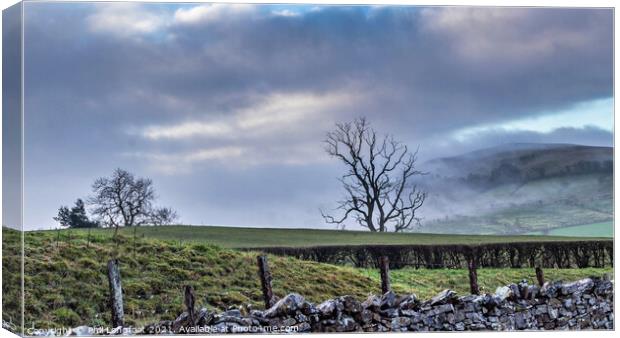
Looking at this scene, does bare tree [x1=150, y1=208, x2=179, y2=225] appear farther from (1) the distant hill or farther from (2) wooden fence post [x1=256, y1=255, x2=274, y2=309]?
(1) the distant hill

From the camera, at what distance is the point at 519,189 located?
25641 millimetres

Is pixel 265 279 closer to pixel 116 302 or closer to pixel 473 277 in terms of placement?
pixel 116 302

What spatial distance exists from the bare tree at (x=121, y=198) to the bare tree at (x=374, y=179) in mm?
3070

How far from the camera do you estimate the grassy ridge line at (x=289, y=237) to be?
24.3 meters

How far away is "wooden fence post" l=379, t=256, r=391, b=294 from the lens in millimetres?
25078

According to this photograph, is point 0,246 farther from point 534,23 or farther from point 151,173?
point 534,23

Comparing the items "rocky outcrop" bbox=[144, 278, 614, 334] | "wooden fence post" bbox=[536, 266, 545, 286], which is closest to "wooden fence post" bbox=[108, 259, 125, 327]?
"rocky outcrop" bbox=[144, 278, 614, 334]

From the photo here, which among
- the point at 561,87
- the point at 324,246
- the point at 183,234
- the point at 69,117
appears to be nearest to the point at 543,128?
the point at 561,87

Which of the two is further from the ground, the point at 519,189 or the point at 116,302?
the point at 519,189

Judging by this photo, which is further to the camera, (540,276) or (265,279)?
(540,276)

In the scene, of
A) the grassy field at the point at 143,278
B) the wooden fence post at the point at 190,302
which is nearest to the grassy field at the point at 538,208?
the grassy field at the point at 143,278

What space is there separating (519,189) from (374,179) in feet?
8.42

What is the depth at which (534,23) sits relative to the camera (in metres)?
25.5

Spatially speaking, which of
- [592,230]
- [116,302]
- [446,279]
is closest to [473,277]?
[446,279]
